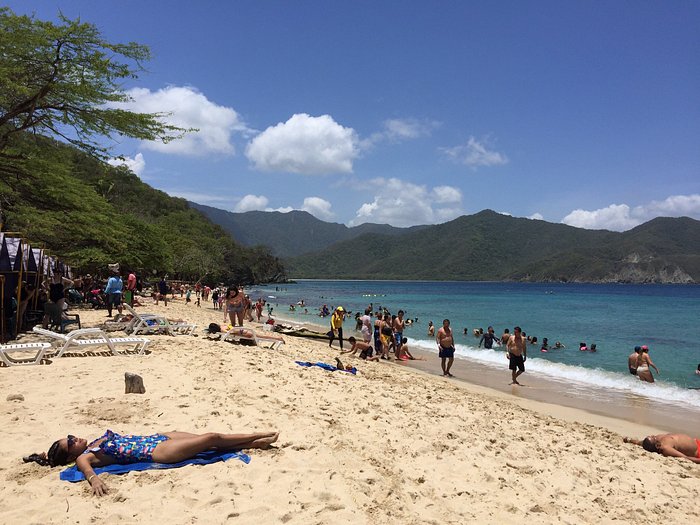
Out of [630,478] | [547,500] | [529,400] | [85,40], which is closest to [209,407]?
[547,500]

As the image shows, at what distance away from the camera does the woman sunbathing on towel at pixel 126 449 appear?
3908 mm

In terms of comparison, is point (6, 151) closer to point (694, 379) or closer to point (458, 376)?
point (458, 376)

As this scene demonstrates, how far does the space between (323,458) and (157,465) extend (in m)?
1.50

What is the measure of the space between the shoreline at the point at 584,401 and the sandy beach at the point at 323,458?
0.78 metres

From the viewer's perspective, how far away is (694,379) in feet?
45.4

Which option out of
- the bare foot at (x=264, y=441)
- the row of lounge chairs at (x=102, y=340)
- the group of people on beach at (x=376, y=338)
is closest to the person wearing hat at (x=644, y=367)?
the group of people on beach at (x=376, y=338)

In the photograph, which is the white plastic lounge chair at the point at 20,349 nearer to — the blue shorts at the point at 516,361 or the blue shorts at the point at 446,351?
the blue shorts at the point at 446,351

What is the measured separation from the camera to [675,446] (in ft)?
19.7

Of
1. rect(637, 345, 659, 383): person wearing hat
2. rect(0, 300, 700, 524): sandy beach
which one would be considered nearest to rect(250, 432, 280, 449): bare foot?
rect(0, 300, 700, 524): sandy beach

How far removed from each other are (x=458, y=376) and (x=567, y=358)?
7.42 meters

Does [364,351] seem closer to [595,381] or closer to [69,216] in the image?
[595,381]

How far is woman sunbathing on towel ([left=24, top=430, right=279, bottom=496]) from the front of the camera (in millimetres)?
3908

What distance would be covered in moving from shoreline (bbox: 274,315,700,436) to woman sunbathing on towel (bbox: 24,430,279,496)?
6743 mm

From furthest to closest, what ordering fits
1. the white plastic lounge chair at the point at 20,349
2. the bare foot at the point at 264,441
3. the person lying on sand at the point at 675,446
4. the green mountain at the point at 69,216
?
1. the green mountain at the point at 69,216
2. the white plastic lounge chair at the point at 20,349
3. the person lying on sand at the point at 675,446
4. the bare foot at the point at 264,441
